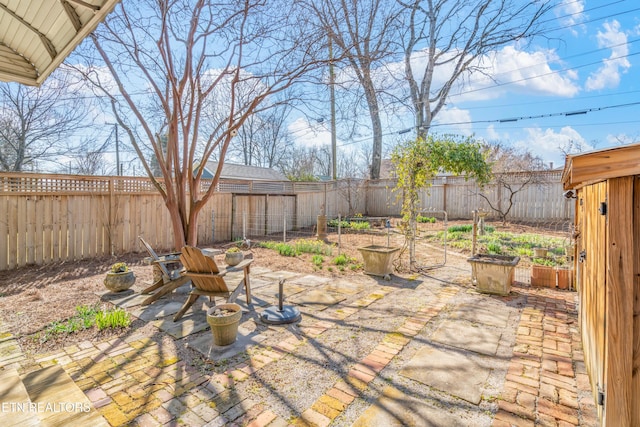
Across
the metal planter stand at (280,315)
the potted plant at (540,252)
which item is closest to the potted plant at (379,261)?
the metal planter stand at (280,315)

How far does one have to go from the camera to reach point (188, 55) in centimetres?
561

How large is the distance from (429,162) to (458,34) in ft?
29.7

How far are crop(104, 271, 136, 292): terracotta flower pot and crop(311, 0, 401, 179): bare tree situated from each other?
503 centimetres

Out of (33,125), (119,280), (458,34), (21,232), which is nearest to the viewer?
(119,280)

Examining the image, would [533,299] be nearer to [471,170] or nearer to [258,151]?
[471,170]

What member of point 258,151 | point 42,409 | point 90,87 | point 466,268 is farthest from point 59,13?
point 258,151

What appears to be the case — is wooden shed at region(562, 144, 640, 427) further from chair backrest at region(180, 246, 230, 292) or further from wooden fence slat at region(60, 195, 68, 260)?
wooden fence slat at region(60, 195, 68, 260)

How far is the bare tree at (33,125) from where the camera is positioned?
32.9 feet

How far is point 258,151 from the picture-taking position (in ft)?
78.0

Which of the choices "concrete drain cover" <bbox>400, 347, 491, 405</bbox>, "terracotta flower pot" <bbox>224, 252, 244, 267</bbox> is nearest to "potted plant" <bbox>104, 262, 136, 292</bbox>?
"terracotta flower pot" <bbox>224, 252, 244, 267</bbox>

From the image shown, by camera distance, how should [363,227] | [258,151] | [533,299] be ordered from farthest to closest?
[258,151] → [363,227] → [533,299]

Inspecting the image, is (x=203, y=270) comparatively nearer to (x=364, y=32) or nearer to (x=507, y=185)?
(x=364, y=32)

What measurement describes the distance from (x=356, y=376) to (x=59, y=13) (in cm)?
316

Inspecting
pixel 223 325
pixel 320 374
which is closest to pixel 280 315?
pixel 223 325
